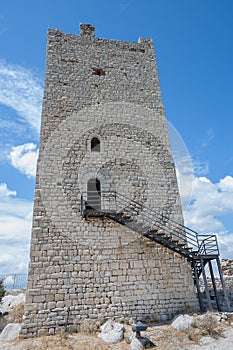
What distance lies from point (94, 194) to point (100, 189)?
32cm

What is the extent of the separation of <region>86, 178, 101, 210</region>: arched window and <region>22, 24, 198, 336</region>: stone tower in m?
0.04

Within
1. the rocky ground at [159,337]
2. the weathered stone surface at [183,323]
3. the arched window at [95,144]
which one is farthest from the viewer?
the arched window at [95,144]

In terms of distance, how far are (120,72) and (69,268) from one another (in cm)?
976

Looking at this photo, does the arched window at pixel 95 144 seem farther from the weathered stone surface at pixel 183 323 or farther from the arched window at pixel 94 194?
the weathered stone surface at pixel 183 323

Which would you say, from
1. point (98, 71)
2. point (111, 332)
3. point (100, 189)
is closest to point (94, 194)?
point (100, 189)

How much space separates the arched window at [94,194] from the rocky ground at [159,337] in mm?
3909

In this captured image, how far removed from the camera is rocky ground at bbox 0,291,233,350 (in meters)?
5.92

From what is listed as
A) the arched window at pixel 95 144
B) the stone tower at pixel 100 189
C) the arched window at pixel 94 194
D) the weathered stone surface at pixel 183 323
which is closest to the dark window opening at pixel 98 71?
the stone tower at pixel 100 189

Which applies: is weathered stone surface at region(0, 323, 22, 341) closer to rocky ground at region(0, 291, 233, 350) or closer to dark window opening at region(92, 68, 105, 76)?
rocky ground at region(0, 291, 233, 350)

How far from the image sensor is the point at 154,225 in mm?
9242

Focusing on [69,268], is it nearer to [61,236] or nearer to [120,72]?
[61,236]

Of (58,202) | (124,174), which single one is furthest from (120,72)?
(58,202)

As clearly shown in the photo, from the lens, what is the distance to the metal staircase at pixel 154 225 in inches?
334

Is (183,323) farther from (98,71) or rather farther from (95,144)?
(98,71)
